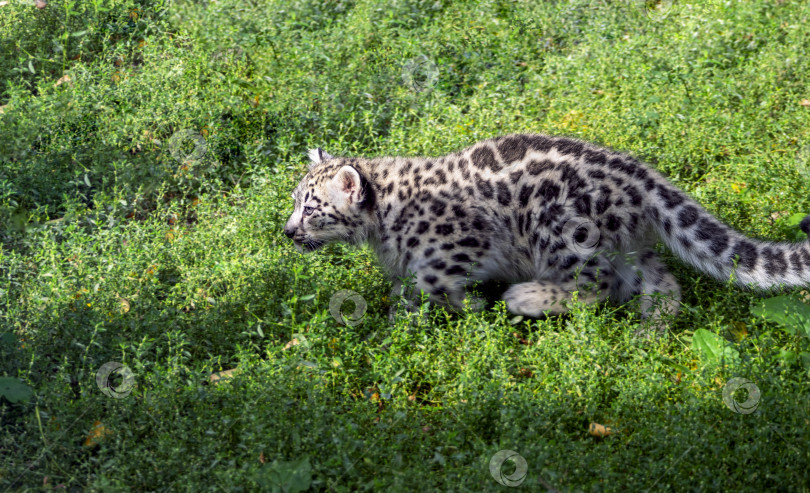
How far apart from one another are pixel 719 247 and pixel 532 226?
146cm

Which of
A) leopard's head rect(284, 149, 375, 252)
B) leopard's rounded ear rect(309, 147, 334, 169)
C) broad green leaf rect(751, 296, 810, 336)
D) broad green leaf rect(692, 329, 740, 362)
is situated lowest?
broad green leaf rect(692, 329, 740, 362)

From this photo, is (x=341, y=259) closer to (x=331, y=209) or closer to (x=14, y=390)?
(x=331, y=209)

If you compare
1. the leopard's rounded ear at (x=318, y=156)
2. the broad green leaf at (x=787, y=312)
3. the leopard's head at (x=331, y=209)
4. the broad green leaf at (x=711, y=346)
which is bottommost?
the broad green leaf at (x=711, y=346)

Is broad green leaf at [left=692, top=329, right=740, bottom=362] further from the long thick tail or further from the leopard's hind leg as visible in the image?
the leopard's hind leg

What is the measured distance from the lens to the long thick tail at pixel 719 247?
19.1 feet

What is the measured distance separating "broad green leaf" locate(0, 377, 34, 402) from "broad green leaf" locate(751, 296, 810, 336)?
5.19 m

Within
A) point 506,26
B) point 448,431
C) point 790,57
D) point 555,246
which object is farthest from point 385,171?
point 790,57

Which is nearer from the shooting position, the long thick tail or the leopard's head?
the long thick tail

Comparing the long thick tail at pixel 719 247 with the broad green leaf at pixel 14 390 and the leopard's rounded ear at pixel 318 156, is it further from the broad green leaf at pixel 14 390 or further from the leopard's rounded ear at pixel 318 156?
the broad green leaf at pixel 14 390

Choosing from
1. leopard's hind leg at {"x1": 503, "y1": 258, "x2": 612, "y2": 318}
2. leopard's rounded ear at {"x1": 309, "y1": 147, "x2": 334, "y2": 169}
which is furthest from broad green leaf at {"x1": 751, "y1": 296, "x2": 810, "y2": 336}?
leopard's rounded ear at {"x1": 309, "y1": 147, "x2": 334, "y2": 169}

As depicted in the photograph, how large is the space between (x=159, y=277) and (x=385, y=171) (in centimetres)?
229

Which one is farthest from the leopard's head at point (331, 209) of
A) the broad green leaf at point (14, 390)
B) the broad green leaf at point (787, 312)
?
the broad green leaf at point (787, 312)

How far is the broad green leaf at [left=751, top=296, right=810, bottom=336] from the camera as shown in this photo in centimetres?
556

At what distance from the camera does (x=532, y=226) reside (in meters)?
6.34
